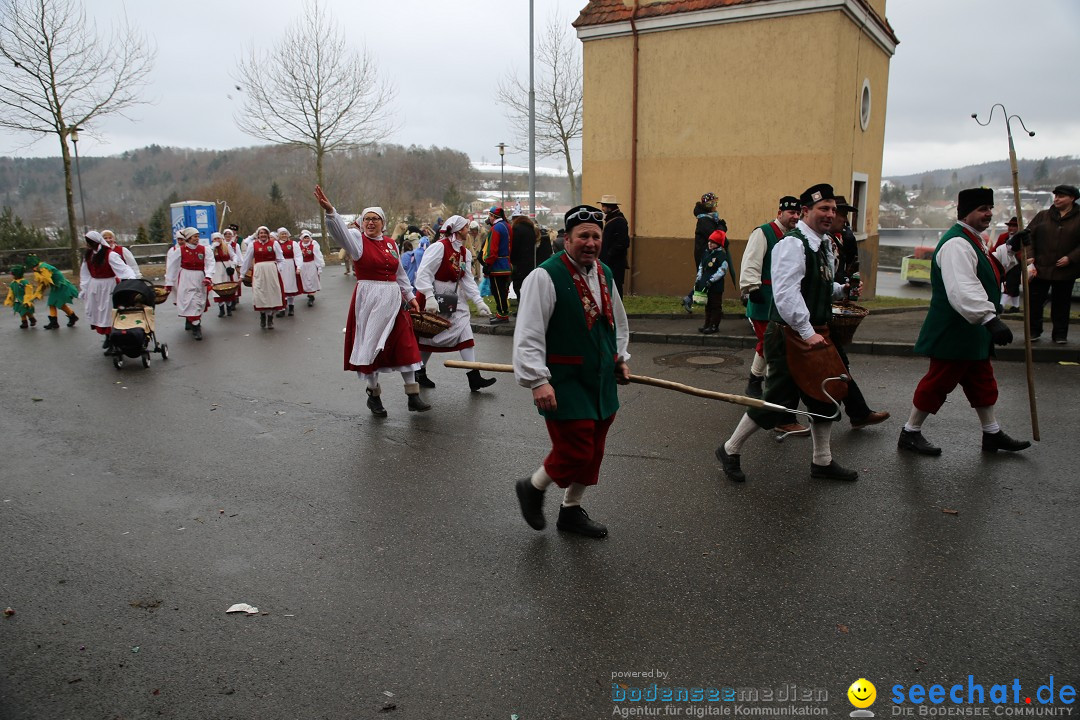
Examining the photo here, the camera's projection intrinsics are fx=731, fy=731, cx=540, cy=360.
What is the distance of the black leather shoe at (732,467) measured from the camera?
526cm

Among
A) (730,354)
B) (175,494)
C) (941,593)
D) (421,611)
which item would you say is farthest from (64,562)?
(730,354)

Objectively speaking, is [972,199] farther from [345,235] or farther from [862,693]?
[345,235]

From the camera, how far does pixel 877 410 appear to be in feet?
23.0

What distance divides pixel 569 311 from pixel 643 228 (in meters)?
11.4

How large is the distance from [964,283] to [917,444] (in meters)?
1.29

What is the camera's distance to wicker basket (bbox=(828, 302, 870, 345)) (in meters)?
6.07

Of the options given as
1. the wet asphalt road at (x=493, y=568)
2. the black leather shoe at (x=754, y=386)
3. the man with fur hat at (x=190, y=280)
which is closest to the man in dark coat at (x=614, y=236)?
the black leather shoe at (x=754, y=386)

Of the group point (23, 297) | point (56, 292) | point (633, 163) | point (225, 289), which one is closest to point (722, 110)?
point (633, 163)

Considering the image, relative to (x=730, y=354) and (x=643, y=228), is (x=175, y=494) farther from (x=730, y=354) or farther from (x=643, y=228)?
(x=643, y=228)

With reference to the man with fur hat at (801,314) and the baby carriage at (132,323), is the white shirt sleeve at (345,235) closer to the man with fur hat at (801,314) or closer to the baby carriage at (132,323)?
the man with fur hat at (801,314)

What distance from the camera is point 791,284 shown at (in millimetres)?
5023

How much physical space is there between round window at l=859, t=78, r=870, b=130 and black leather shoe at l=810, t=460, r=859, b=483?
11.4 metres

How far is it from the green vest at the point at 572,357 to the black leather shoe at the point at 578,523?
2.26ft

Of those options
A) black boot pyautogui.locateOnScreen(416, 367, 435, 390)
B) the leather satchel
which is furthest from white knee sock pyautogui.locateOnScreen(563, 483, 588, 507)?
black boot pyautogui.locateOnScreen(416, 367, 435, 390)
